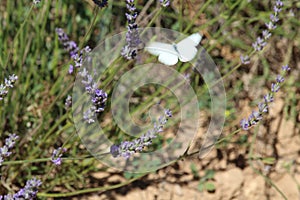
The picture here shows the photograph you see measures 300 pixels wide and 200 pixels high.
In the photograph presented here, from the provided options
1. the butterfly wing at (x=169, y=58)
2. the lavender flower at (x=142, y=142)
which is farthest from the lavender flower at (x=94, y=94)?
the butterfly wing at (x=169, y=58)

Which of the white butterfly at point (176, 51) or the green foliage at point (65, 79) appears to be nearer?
the white butterfly at point (176, 51)

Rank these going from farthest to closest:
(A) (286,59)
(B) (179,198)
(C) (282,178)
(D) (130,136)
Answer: (A) (286,59)
(C) (282,178)
(B) (179,198)
(D) (130,136)

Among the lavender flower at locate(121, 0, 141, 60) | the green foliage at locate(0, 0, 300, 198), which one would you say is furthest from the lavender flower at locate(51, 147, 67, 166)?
the lavender flower at locate(121, 0, 141, 60)

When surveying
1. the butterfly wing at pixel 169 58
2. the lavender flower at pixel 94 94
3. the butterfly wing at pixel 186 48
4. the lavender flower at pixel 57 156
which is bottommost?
the lavender flower at pixel 57 156

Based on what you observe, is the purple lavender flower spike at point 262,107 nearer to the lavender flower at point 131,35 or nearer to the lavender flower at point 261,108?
the lavender flower at point 261,108

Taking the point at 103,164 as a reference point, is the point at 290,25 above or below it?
above

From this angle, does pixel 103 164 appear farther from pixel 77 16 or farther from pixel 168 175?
pixel 77 16

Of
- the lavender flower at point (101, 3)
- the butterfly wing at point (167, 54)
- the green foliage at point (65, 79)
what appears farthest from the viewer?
the green foliage at point (65, 79)

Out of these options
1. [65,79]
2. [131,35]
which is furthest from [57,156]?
[65,79]

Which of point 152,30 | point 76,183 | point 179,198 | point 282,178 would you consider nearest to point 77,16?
point 152,30

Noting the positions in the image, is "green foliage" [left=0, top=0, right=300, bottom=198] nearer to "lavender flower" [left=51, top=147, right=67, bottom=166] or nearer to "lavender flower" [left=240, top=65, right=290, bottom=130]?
"lavender flower" [left=51, top=147, right=67, bottom=166]

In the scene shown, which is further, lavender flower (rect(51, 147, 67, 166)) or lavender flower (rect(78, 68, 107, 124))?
lavender flower (rect(51, 147, 67, 166))
